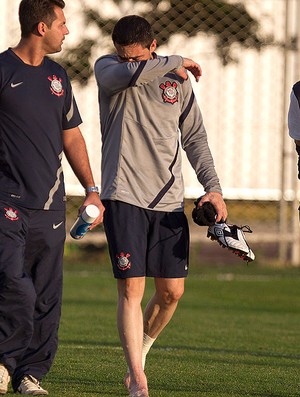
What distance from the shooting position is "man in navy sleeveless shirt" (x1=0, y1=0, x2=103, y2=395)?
6.35 metres

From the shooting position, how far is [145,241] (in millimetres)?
6645

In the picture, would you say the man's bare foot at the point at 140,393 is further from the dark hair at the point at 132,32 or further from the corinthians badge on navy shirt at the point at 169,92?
the dark hair at the point at 132,32

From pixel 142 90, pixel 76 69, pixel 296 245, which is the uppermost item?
pixel 142 90

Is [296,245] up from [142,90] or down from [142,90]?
down

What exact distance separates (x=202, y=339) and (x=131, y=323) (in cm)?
341

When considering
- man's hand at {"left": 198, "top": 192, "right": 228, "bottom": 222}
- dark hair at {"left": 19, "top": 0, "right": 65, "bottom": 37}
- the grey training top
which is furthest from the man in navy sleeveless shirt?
man's hand at {"left": 198, "top": 192, "right": 228, "bottom": 222}

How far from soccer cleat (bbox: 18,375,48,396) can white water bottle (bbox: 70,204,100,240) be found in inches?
31.5

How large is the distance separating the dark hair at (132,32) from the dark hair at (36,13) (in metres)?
0.35

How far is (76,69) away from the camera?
16.2 meters

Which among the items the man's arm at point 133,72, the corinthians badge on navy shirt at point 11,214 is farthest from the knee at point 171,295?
the man's arm at point 133,72

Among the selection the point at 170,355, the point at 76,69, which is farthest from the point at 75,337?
the point at 76,69

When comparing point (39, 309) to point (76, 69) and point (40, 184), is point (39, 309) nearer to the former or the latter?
point (40, 184)

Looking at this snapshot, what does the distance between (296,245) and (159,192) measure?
999 centimetres

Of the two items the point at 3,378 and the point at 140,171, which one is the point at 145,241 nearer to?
the point at 140,171
